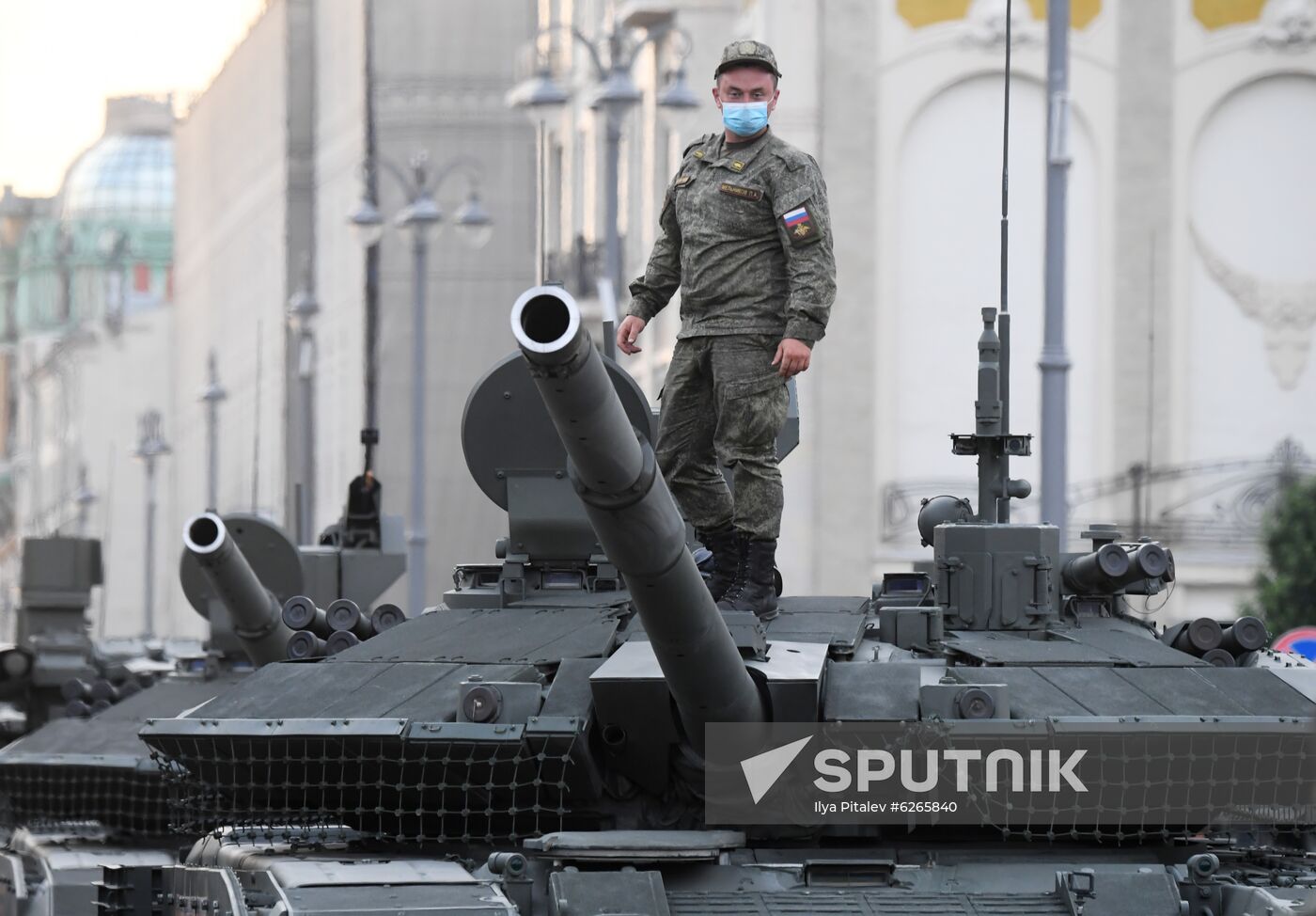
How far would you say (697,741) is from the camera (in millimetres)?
11617

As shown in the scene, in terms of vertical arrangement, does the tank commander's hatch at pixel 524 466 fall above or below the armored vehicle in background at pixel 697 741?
above

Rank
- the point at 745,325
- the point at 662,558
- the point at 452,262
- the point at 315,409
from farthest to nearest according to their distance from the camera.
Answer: the point at 315,409, the point at 452,262, the point at 745,325, the point at 662,558

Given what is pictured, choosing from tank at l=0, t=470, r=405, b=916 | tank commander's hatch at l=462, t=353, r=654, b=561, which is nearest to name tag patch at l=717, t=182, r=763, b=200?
tank commander's hatch at l=462, t=353, r=654, b=561

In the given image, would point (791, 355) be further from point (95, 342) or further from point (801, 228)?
point (95, 342)

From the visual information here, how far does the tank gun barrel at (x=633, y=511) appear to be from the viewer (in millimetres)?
9469

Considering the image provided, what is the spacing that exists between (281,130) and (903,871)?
2461 inches

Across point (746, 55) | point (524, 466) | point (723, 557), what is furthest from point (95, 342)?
point (746, 55)

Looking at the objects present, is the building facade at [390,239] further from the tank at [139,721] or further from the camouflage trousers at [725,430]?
the camouflage trousers at [725,430]

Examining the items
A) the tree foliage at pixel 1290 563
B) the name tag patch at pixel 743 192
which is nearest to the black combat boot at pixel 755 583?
the name tag patch at pixel 743 192

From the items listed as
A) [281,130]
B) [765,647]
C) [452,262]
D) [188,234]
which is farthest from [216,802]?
[188,234]

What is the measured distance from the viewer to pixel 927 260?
35031mm

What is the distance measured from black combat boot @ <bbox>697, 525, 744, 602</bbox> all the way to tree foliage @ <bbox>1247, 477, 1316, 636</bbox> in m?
17.8

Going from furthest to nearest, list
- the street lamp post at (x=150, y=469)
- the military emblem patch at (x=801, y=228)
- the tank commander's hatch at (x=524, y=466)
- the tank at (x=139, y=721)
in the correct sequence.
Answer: the street lamp post at (x=150, y=469) < the tank at (x=139, y=721) < the tank commander's hatch at (x=524, y=466) < the military emblem patch at (x=801, y=228)

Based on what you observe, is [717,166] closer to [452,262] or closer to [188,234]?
[452,262]
